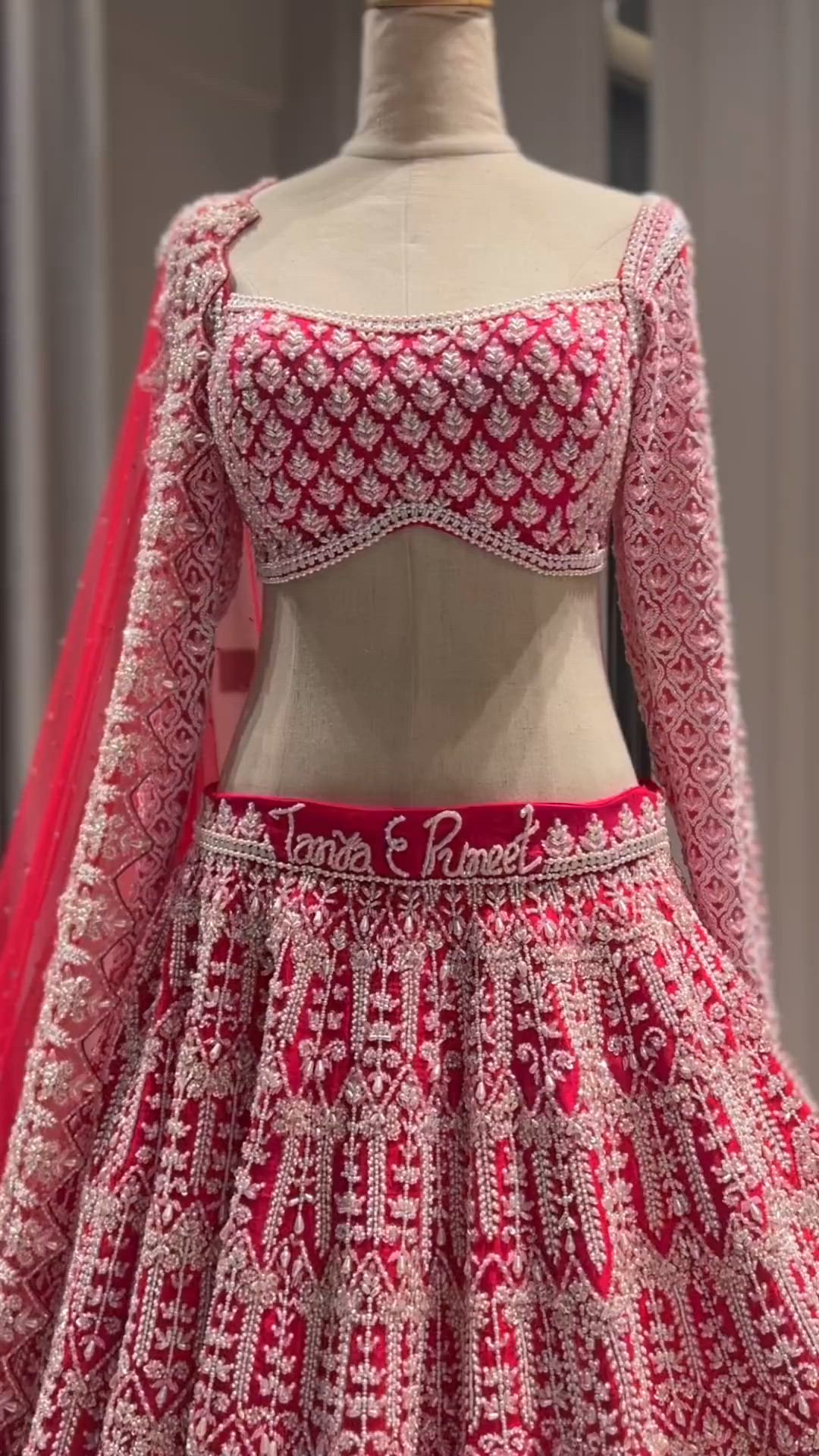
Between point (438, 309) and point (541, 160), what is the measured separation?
0.57m

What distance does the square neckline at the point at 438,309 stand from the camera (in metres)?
0.93

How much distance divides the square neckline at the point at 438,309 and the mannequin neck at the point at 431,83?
5.9 inches

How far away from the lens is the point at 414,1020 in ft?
2.93

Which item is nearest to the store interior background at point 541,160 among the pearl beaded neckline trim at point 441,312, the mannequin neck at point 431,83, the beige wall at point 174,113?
the beige wall at point 174,113

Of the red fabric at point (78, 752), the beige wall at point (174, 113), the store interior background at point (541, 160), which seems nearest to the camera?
the red fabric at point (78, 752)

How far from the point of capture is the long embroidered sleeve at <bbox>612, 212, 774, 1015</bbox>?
997 mm

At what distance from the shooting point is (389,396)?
0.92 metres

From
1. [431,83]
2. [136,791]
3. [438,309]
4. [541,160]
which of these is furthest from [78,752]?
[541,160]

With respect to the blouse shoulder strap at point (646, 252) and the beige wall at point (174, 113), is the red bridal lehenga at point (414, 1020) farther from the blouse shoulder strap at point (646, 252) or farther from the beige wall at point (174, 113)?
the beige wall at point (174, 113)

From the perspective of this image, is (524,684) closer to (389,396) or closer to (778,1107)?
(389,396)

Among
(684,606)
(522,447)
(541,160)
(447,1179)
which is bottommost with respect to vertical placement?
(447,1179)

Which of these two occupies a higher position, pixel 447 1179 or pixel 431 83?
pixel 431 83

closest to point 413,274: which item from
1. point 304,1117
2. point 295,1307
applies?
point 304,1117

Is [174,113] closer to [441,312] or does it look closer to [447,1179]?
[441,312]
